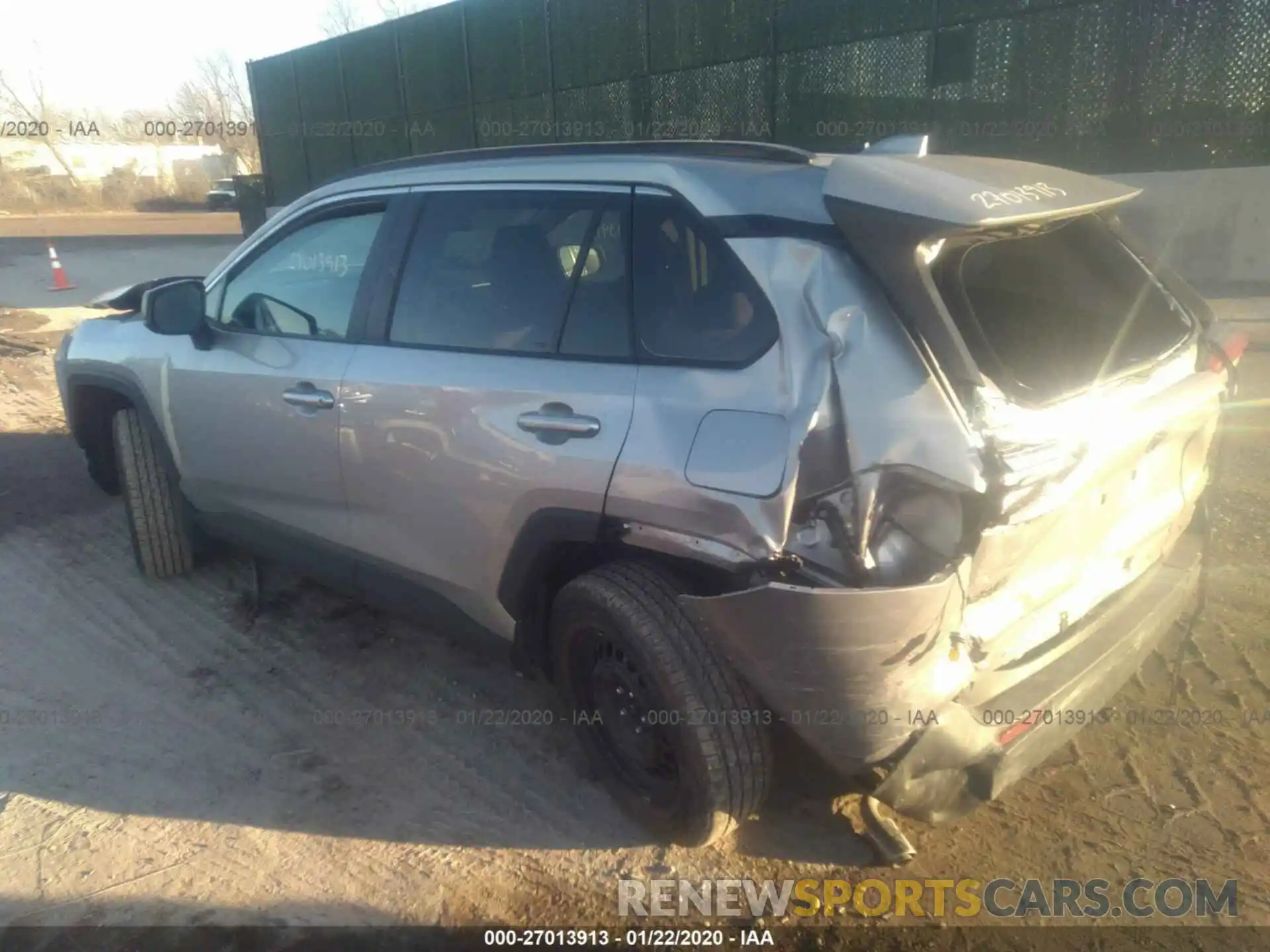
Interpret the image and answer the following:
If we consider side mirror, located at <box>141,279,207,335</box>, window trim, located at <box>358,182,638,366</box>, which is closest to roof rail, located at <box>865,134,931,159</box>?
window trim, located at <box>358,182,638,366</box>

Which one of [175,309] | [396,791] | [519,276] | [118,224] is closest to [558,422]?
[519,276]

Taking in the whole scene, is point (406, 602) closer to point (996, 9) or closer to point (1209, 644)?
point (1209, 644)

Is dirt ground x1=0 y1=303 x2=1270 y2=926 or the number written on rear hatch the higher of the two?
the number written on rear hatch

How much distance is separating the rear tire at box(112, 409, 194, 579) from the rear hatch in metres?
3.32

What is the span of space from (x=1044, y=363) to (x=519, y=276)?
60.2 inches

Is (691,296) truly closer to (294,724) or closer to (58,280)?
(294,724)

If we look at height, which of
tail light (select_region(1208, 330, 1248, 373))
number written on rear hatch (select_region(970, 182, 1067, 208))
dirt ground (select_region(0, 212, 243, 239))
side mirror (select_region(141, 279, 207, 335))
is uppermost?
number written on rear hatch (select_region(970, 182, 1067, 208))

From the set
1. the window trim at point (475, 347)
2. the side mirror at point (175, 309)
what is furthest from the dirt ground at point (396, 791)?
the side mirror at point (175, 309)

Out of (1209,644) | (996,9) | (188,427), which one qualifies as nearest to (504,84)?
(996,9)

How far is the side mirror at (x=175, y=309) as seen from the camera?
3.65 meters

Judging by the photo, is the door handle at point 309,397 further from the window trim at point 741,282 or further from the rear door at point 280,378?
the window trim at point 741,282

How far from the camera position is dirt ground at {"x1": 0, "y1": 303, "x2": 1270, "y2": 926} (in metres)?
2.66

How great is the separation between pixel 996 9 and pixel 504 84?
8070 mm

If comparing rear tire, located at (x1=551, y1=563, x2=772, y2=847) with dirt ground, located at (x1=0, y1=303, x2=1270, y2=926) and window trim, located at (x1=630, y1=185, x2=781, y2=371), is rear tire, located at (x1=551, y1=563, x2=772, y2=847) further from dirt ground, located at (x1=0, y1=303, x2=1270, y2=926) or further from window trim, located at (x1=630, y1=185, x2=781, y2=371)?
window trim, located at (x1=630, y1=185, x2=781, y2=371)
